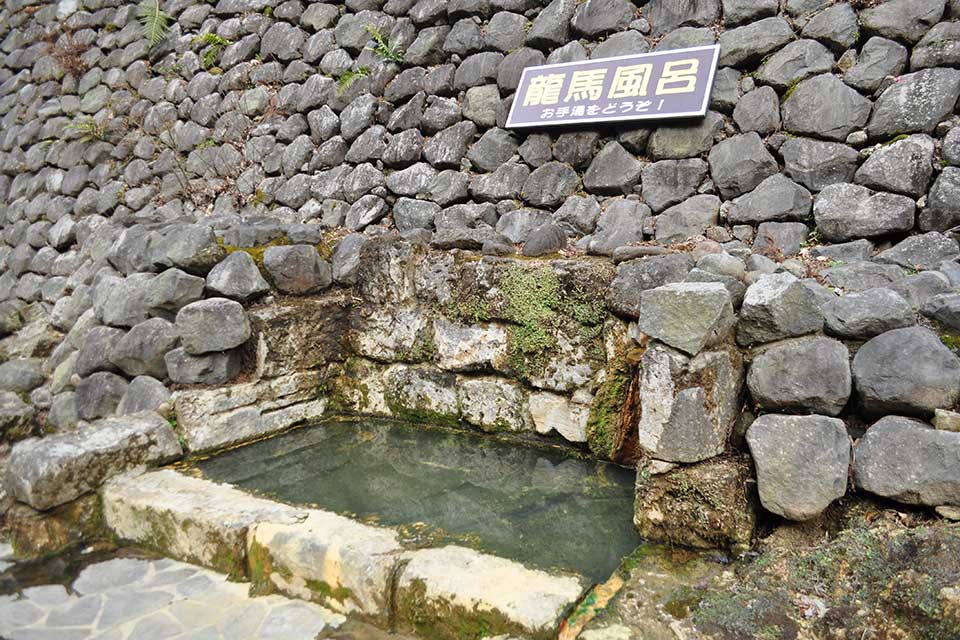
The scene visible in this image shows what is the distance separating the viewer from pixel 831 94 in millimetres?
4066

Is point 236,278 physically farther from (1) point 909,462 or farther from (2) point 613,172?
(1) point 909,462

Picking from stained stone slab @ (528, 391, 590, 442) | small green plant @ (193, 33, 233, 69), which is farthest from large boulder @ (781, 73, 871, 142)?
small green plant @ (193, 33, 233, 69)

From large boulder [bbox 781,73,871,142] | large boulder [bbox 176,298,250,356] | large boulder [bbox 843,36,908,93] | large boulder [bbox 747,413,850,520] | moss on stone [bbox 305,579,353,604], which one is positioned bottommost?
moss on stone [bbox 305,579,353,604]

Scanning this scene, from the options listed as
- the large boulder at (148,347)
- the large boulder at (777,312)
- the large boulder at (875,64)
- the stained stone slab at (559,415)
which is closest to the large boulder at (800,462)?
the large boulder at (777,312)

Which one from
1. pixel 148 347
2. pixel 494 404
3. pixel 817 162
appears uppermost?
pixel 817 162

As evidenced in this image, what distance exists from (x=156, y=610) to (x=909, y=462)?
2945 mm

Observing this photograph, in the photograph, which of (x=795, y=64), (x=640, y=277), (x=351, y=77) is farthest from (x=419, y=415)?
(x=351, y=77)

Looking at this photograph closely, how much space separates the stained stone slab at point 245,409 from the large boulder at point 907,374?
11.3 ft

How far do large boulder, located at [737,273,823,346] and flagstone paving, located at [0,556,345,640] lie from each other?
206 centimetres

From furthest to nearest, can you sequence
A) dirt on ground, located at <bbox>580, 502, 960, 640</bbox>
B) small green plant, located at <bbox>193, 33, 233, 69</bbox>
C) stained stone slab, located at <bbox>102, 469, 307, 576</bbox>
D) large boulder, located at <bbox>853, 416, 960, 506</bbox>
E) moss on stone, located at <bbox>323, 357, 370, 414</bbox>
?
small green plant, located at <bbox>193, 33, 233, 69</bbox>, moss on stone, located at <bbox>323, 357, 370, 414</bbox>, stained stone slab, located at <bbox>102, 469, 307, 576</bbox>, large boulder, located at <bbox>853, 416, 960, 506</bbox>, dirt on ground, located at <bbox>580, 502, 960, 640</bbox>

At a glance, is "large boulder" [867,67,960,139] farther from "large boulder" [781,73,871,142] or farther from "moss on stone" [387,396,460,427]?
"moss on stone" [387,396,460,427]

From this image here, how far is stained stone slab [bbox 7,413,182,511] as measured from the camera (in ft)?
10.5

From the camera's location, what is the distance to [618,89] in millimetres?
4730

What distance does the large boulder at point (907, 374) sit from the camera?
2293 mm
